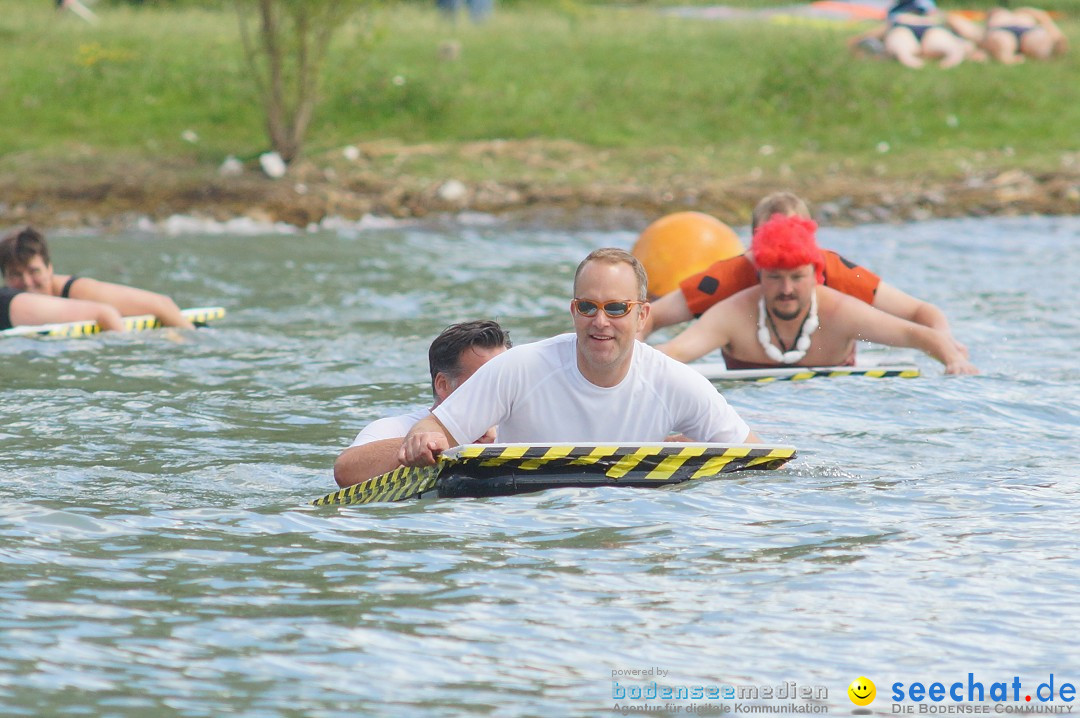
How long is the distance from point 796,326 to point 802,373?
326 mm

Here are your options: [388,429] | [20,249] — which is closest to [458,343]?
[388,429]

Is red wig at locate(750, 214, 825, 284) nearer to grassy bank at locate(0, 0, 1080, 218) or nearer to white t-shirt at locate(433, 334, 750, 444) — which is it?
white t-shirt at locate(433, 334, 750, 444)

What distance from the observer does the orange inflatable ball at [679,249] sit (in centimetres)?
1360

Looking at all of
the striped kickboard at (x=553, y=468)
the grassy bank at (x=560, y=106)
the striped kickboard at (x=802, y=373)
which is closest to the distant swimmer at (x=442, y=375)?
the striped kickboard at (x=553, y=468)

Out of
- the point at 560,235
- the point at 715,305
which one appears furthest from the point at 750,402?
the point at 560,235

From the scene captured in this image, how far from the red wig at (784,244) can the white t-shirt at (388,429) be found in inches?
117

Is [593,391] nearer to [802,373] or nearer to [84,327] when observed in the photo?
[802,373]

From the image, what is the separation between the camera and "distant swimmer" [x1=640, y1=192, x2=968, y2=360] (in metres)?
10.5

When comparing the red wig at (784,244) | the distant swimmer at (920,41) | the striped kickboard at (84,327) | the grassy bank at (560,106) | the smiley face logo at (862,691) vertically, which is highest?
the distant swimmer at (920,41)

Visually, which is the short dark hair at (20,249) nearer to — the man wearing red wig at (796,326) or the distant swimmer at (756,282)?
the distant swimmer at (756,282)

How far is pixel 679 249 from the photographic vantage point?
44.8 ft

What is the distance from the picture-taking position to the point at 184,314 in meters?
12.8

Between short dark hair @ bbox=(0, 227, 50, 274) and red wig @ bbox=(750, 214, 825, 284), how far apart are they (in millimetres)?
5657

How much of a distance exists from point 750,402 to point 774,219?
3.83 ft
